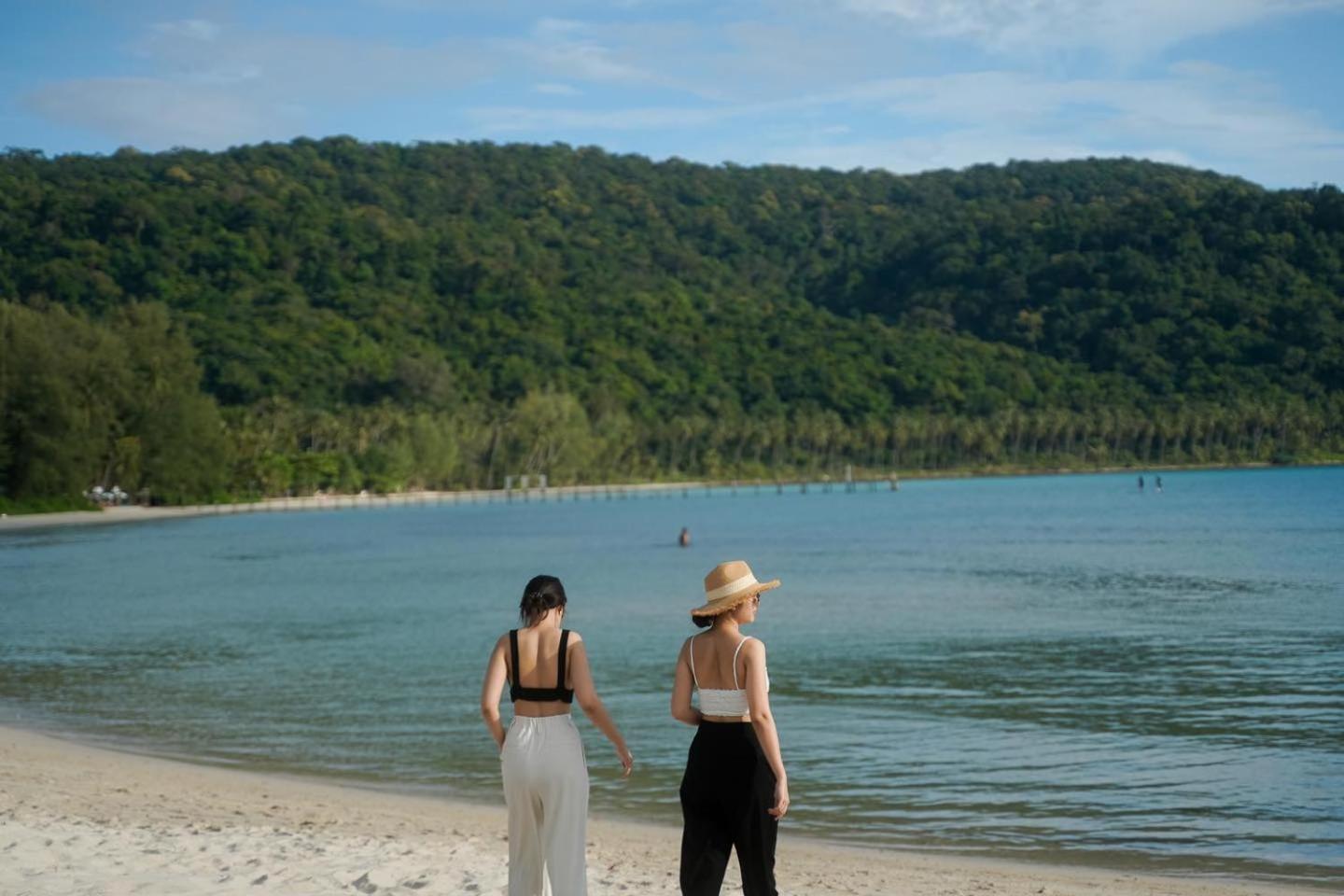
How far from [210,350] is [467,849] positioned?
128154mm

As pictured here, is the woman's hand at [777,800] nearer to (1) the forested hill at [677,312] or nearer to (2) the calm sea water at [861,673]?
(2) the calm sea water at [861,673]

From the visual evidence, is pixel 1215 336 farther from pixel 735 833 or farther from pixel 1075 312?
pixel 735 833

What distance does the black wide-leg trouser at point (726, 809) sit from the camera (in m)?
5.73

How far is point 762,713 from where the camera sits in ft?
18.5

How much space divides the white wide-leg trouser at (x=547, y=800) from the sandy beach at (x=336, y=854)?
2.48 metres

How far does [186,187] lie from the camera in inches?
6176

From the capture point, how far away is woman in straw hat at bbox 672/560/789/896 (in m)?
5.69

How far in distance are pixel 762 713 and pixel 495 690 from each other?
1.07 m

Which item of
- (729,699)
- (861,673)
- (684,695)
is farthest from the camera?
(861,673)

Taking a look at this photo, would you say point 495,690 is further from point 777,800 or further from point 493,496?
point 493,496

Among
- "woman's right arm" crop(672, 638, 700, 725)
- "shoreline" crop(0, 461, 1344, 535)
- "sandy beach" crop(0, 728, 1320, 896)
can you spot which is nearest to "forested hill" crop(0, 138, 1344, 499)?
"shoreline" crop(0, 461, 1344, 535)

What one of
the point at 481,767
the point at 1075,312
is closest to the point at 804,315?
the point at 1075,312

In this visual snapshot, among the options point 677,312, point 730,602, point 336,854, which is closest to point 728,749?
point 730,602

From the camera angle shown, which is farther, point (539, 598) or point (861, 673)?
point (861, 673)
